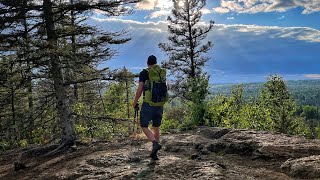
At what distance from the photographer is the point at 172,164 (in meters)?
7.57

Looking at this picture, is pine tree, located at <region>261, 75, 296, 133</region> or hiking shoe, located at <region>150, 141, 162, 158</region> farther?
pine tree, located at <region>261, 75, 296, 133</region>

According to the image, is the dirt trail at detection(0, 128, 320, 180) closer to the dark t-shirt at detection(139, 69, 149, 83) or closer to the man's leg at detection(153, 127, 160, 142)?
the man's leg at detection(153, 127, 160, 142)

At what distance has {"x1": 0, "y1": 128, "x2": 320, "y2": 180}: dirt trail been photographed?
694cm

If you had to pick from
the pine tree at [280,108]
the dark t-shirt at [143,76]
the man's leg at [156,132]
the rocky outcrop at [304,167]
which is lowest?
the pine tree at [280,108]

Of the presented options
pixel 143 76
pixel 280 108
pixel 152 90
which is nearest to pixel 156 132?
pixel 152 90

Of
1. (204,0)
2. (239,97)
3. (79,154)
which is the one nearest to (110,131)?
(79,154)

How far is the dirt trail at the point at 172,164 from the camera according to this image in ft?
22.8

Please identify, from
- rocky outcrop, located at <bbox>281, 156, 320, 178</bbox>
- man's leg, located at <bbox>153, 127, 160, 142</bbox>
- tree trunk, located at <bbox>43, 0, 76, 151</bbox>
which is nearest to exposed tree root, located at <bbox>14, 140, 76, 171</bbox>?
tree trunk, located at <bbox>43, 0, 76, 151</bbox>

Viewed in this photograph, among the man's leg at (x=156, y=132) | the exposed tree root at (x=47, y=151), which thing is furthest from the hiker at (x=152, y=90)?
the exposed tree root at (x=47, y=151)

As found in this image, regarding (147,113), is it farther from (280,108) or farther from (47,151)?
(280,108)

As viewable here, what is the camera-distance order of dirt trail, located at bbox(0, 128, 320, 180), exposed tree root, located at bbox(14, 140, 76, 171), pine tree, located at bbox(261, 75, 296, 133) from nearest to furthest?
dirt trail, located at bbox(0, 128, 320, 180)
exposed tree root, located at bbox(14, 140, 76, 171)
pine tree, located at bbox(261, 75, 296, 133)

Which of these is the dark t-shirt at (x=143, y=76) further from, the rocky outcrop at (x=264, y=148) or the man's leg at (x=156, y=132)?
the rocky outcrop at (x=264, y=148)

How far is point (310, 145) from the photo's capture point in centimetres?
820

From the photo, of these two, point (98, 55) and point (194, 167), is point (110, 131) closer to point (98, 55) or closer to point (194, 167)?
point (98, 55)
